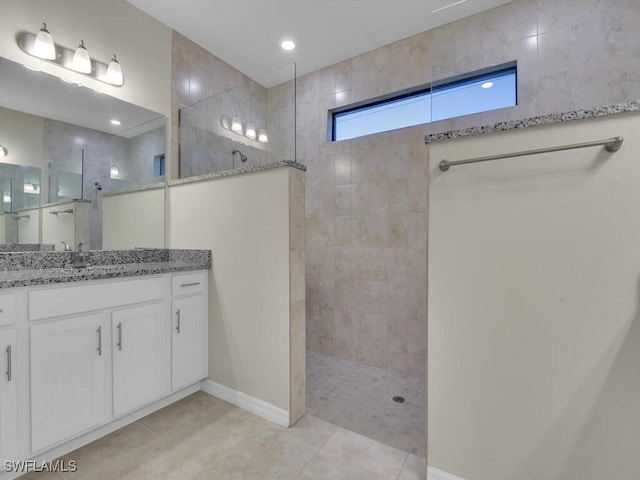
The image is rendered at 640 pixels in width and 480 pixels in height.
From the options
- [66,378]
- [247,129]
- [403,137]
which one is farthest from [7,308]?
[403,137]

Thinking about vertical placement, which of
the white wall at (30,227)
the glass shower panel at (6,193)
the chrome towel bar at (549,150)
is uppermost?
the chrome towel bar at (549,150)

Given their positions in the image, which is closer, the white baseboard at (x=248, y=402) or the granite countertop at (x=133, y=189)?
the white baseboard at (x=248, y=402)

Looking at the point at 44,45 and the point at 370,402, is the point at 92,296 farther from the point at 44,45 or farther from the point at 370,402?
the point at 370,402

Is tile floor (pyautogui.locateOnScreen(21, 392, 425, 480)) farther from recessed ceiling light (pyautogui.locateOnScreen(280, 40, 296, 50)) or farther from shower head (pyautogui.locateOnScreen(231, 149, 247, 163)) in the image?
recessed ceiling light (pyautogui.locateOnScreen(280, 40, 296, 50))

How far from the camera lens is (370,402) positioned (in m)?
2.12

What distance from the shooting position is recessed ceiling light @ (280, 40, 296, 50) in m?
2.63

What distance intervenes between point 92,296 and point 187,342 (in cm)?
70

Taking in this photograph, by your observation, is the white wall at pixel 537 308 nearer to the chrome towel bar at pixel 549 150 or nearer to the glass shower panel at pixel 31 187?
the chrome towel bar at pixel 549 150

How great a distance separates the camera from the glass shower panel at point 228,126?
2.23 meters

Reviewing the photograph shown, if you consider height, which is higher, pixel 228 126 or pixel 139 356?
pixel 228 126

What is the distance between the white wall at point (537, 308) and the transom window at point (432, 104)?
0.55 metres

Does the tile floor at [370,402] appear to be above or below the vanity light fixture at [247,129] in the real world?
below

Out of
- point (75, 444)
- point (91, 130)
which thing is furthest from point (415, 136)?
point (75, 444)

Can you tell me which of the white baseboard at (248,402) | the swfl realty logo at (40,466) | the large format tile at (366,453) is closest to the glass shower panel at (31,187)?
the swfl realty logo at (40,466)
